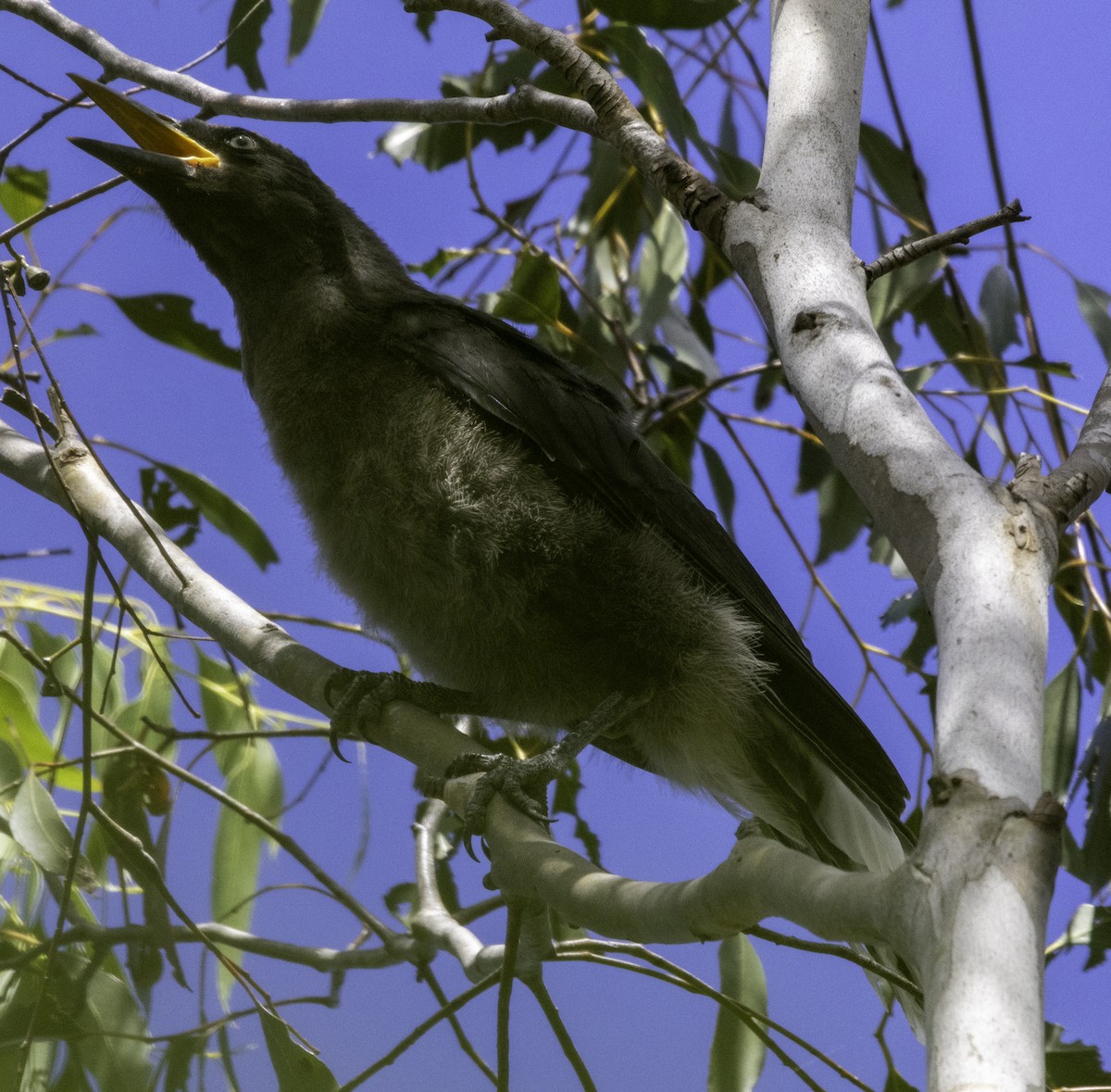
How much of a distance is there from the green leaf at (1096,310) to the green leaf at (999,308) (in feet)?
0.53

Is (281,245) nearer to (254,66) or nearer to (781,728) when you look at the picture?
(254,66)

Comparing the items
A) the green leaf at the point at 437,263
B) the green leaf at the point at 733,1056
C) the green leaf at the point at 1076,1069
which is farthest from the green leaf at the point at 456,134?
the green leaf at the point at 1076,1069

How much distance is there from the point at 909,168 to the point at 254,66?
158 centimetres

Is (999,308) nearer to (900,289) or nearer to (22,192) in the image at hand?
(900,289)

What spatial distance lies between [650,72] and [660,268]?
0.61 meters

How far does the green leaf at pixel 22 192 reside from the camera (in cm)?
277

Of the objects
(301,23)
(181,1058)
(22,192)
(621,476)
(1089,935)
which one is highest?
(301,23)

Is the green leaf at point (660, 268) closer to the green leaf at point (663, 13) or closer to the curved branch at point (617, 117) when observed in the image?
the green leaf at point (663, 13)

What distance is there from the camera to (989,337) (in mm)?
3090

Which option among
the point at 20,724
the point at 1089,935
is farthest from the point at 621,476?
the point at 20,724

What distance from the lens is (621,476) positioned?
245 centimetres

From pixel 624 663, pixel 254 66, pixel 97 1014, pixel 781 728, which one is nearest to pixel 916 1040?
pixel 781 728

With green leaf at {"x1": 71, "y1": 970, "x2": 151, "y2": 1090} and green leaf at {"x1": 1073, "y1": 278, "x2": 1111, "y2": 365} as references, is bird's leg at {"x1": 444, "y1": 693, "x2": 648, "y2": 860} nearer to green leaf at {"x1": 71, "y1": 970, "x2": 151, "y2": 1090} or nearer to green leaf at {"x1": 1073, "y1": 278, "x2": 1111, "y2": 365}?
green leaf at {"x1": 71, "y1": 970, "x2": 151, "y2": 1090}

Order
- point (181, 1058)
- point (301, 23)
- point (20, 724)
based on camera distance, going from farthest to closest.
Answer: point (301, 23)
point (20, 724)
point (181, 1058)
